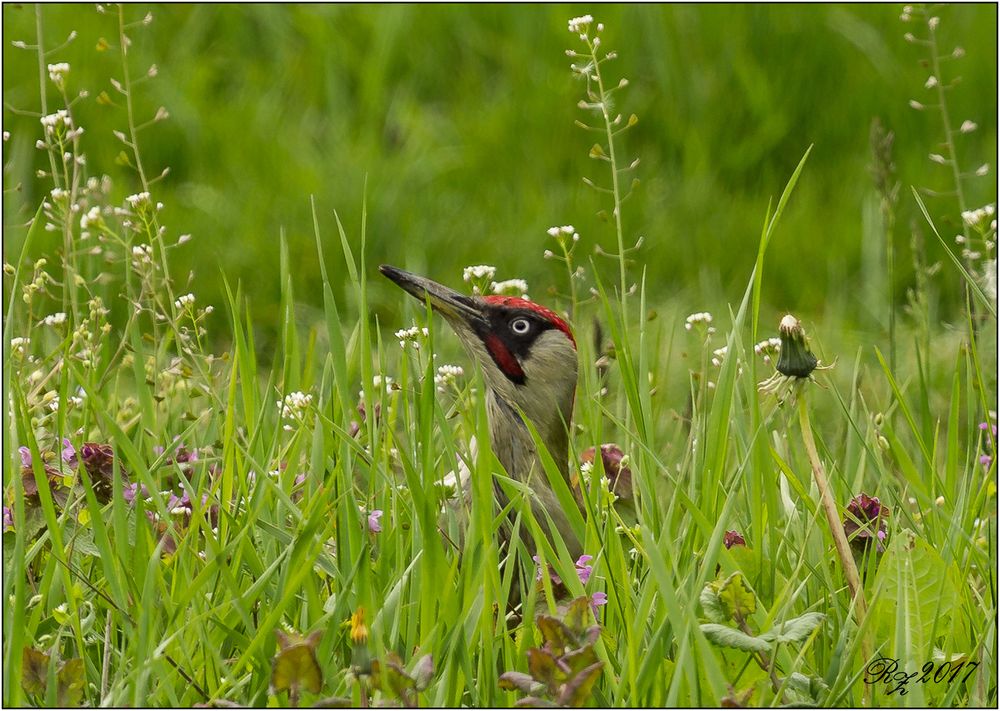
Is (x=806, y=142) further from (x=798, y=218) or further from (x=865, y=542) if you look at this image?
(x=865, y=542)

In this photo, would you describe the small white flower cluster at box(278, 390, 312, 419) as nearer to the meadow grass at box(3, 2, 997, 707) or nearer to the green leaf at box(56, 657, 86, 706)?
the meadow grass at box(3, 2, 997, 707)

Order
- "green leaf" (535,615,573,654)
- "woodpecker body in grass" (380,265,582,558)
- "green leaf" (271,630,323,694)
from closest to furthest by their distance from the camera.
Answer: "green leaf" (271,630,323,694)
"green leaf" (535,615,573,654)
"woodpecker body in grass" (380,265,582,558)

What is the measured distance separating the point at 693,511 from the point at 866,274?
4370 millimetres

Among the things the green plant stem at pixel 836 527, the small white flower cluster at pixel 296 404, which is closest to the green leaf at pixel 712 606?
the green plant stem at pixel 836 527

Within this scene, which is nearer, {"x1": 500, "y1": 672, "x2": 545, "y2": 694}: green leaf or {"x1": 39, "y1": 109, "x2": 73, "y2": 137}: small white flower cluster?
{"x1": 500, "y1": 672, "x2": 545, "y2": 694}: green leaf

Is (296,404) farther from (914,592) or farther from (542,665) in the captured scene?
(914,592)

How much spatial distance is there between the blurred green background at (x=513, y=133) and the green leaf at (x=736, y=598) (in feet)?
13.5

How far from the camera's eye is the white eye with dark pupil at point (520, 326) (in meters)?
3.47

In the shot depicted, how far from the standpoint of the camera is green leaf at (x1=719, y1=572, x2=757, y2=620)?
7.25 ft

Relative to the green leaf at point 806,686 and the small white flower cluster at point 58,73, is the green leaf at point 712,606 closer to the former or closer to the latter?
the green leaf at point 806,686

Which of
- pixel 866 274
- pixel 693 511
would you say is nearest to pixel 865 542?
pixel 693 511

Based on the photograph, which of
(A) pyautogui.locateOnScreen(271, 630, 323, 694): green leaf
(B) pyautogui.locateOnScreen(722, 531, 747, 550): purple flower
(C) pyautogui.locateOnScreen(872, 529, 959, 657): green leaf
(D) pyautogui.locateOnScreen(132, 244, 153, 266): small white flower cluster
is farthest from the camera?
(D) pyautogui.locateOnScreen(132, 244, 153, 266): small white flower cluster

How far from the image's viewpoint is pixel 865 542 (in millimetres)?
2752

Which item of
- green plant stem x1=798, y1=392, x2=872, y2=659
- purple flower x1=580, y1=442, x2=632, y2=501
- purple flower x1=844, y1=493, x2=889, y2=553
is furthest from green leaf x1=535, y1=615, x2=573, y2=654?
purple flower x1=580, y1=442, x2=632, y2=501
